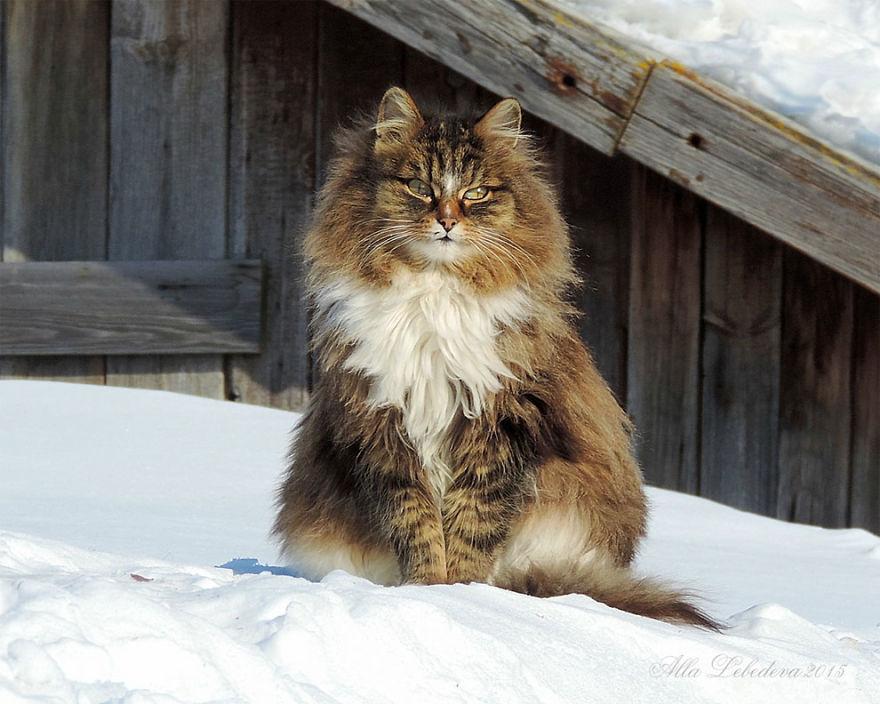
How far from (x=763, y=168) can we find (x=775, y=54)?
0.47 meters

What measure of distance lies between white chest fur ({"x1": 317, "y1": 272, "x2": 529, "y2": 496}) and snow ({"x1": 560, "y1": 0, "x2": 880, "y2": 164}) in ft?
5.38

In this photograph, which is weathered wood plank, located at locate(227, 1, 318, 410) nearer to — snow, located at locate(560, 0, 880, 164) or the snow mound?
snow, located at locate(560, 0, 880, 164)

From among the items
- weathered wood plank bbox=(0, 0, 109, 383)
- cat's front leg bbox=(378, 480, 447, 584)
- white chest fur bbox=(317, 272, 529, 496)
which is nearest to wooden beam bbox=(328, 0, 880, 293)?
white chest fur bbox=(317, 272, 529, 496)

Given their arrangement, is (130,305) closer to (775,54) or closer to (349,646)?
(775,54)

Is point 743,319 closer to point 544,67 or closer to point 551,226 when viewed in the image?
point 544,67

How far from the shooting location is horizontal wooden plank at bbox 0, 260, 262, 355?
5.86 metres

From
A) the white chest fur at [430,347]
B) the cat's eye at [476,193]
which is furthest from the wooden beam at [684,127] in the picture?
the white chest fur at [430,347]

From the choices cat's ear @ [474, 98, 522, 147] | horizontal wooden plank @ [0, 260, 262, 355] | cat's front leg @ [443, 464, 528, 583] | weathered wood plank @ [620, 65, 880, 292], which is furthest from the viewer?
horizontal wooden plank @ [0, 260, 262, 355]

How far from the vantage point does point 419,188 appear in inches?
134

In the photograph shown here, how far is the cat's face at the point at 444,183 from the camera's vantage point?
10.9ft

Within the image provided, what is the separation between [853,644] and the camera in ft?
10.2

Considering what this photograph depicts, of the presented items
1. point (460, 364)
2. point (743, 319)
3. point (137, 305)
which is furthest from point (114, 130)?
point (460, 364)

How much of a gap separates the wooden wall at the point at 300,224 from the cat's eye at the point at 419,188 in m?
2.45

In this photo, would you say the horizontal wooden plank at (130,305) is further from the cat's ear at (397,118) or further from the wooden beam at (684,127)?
the cat's ear at (397,118)
